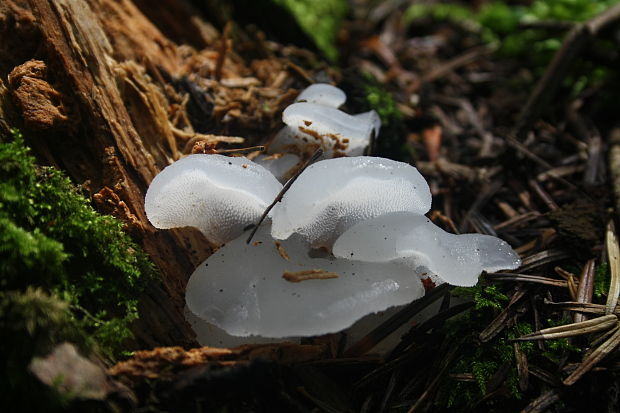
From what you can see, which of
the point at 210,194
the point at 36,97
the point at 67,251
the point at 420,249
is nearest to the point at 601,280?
the point at 420,249

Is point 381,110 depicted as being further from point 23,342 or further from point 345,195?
point 23,342

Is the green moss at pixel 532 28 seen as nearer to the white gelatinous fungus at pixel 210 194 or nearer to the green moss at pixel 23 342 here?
the white gelatinous fungus at pixel 210 194

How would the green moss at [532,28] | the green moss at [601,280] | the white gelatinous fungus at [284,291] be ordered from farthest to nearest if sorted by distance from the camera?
the green moss at [532,28]
the green moss at [601,280]
the white gelatinous fungus at [284,291]

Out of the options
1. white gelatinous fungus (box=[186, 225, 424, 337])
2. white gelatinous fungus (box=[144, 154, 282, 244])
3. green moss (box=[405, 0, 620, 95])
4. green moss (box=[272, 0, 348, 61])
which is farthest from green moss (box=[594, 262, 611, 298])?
green moss (box=[272, 0, 348, 61])

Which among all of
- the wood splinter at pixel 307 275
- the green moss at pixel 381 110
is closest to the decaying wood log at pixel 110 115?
the wood splinter at pixel 307 275

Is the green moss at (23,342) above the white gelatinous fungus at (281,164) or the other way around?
above
